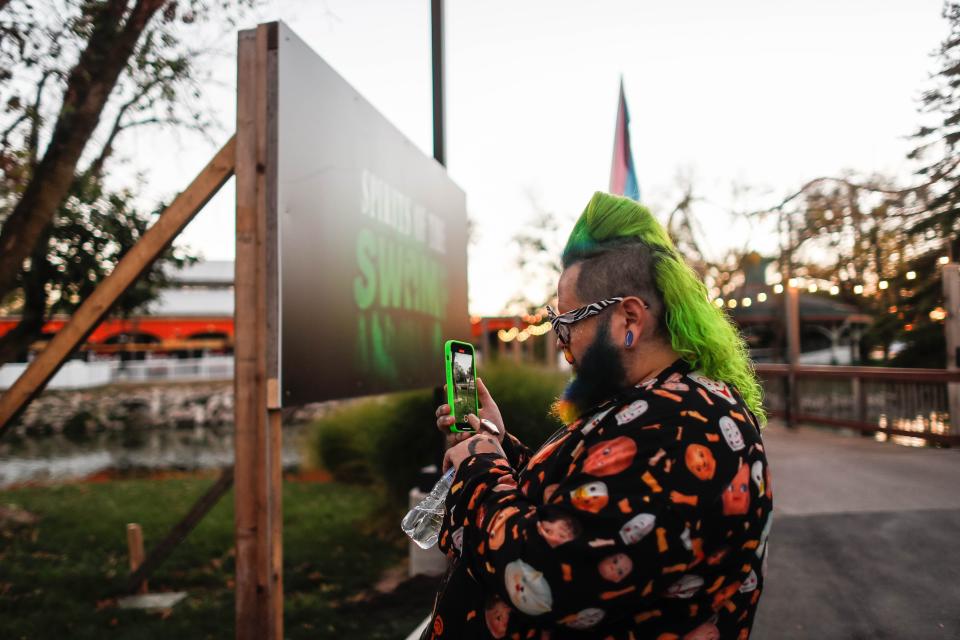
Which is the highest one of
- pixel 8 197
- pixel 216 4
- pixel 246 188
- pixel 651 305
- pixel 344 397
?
pixel 216 4

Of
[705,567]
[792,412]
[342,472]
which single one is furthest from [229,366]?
[705,567]

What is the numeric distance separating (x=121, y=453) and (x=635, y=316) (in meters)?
18.9

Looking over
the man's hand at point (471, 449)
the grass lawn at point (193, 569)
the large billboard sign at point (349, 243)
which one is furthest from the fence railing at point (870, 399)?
the grass lawn at point (193, 569)

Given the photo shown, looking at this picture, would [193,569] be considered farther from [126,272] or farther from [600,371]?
[600,371]

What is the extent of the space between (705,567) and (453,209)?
3953 millimetres

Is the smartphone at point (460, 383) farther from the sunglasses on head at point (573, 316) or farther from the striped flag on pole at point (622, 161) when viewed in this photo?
the striped flag on pole at point (622, 161)

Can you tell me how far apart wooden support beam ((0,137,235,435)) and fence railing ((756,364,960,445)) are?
2.41 meters

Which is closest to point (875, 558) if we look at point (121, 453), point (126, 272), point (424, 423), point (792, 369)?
point (126, 272)

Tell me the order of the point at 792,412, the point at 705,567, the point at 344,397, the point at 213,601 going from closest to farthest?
the point at 705,567 → the point at 344,397 → the point at 213,601 → the point at 792,412

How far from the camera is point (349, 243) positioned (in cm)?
324

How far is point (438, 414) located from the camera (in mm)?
1771

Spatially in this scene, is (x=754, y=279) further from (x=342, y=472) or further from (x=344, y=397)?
(x=344, y=397)

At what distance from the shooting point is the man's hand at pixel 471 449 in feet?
5.08

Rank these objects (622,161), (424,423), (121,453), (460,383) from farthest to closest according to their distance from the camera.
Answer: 1. (121,453)
2. (424,423)
3. (622,161)
4. (460,383)
